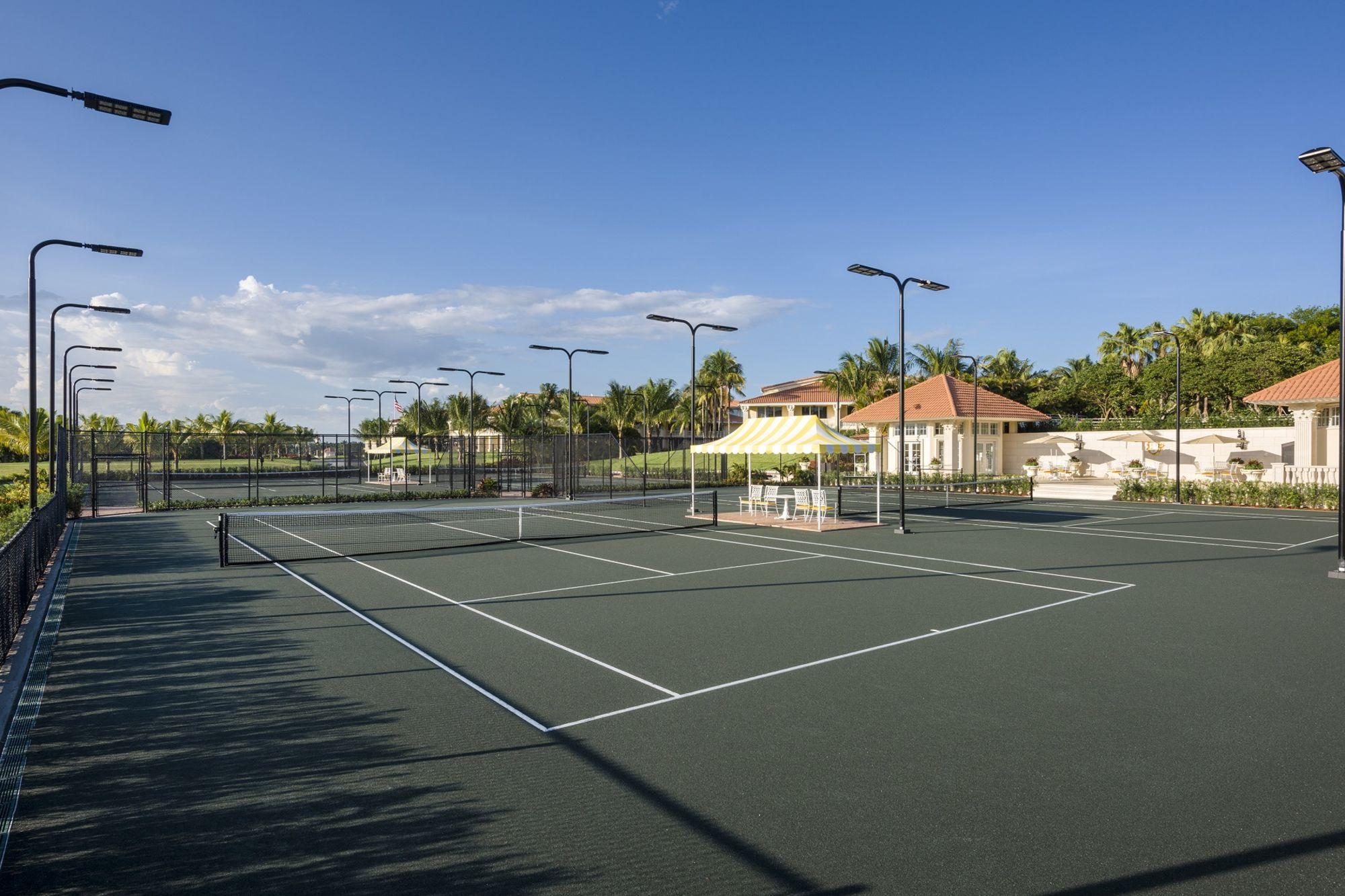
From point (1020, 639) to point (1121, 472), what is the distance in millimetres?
41075

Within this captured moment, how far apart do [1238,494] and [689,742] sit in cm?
3284

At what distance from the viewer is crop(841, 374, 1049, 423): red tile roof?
4916 centimetres

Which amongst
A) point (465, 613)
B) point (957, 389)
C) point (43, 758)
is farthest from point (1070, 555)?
point (957, 389)

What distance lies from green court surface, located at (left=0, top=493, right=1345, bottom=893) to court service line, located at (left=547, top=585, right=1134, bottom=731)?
5 centimetres

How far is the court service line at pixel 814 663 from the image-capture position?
7113 mm

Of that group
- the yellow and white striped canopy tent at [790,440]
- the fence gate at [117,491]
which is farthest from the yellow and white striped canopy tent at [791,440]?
the fence gate at [117,491]

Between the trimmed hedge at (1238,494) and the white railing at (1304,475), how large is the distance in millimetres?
913

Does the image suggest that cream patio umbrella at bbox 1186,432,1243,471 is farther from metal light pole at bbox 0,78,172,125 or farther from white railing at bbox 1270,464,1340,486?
metal light pole at bbox 0,78,172,125

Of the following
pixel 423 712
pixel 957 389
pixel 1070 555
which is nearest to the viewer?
pixel 423 712

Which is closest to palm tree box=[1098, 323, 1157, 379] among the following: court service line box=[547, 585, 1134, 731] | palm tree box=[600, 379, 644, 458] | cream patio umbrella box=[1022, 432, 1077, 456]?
cream patio umbrella box=[1022, 432, 1077, 456]

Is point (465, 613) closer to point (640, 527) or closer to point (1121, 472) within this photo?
point (640, 527)

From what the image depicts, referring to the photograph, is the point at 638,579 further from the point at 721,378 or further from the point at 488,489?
the point at 721,378

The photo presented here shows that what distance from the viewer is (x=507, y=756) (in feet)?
20.1

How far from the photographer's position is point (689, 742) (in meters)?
6.46
